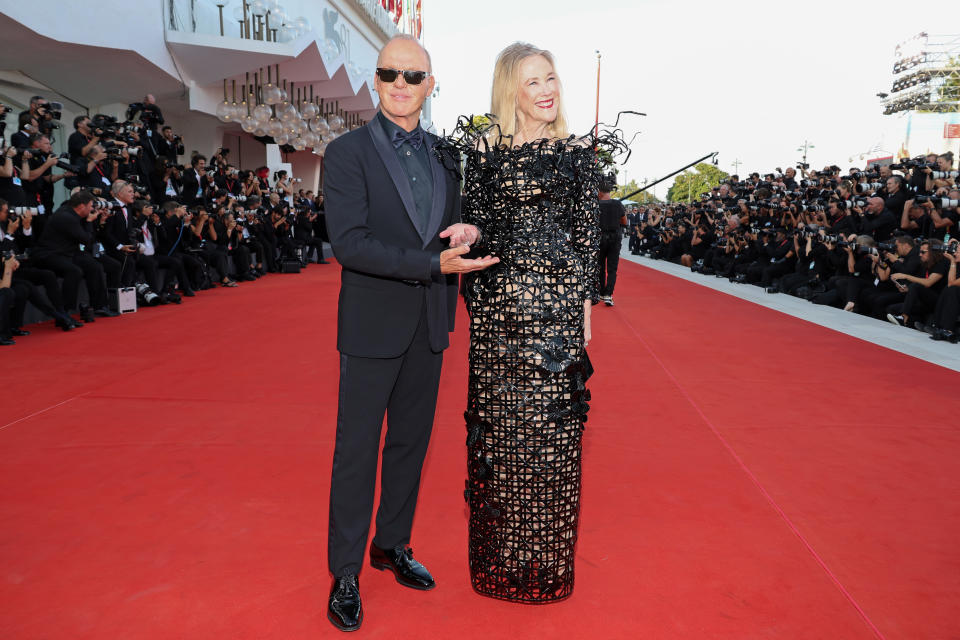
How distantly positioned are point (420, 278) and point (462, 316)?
7.01 m

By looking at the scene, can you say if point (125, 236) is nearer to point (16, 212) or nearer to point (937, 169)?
point (16, 212)

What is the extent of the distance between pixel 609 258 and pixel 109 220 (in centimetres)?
606

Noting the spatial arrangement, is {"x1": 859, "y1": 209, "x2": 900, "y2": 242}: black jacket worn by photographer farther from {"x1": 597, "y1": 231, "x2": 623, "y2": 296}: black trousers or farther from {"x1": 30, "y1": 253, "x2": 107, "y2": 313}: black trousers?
{"x1": 30, "y1": 253, "x2": 107, "y2": 313}: black trousers

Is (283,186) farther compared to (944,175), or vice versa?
(283,186)

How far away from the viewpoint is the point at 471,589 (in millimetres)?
2320

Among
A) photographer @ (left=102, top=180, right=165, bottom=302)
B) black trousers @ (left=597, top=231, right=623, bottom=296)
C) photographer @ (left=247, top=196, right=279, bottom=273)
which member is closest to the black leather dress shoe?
black trousers @ (left=597, top=231, right=623, bottom=296)

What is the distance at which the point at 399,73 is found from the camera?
2.02m

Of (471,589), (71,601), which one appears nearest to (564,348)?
(471,589)

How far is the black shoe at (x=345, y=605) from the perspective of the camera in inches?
80.9

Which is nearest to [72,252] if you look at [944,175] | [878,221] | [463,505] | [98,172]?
[98,172]

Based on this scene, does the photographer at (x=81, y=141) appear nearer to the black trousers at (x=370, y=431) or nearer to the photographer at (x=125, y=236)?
Result: the photographer at (x=125, y=236)

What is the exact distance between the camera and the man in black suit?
196 cm

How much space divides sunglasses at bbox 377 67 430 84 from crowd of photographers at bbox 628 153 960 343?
6.89 m

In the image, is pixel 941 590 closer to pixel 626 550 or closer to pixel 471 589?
pixel 626 550
